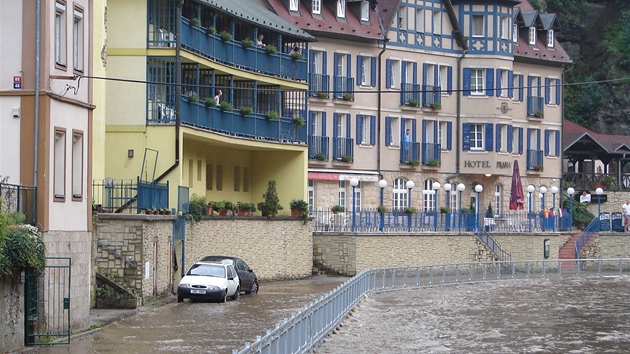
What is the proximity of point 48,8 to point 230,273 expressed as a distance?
15.2 meters

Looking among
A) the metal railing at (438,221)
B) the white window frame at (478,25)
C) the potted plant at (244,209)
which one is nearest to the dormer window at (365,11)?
the white window frame at (478,25)

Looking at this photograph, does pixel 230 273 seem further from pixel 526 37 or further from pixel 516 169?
pixel 526 37

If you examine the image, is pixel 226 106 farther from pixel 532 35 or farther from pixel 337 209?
pixel 532 35

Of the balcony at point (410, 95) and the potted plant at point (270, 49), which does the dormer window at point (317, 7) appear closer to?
the balcony at point (410, 95)

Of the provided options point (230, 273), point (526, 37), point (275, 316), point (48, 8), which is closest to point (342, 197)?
point (526, 37)

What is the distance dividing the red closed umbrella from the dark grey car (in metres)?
23.6

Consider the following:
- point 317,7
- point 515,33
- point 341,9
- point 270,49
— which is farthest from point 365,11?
point 270,49

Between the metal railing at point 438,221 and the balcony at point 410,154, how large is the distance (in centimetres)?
406

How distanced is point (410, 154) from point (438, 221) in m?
6.02

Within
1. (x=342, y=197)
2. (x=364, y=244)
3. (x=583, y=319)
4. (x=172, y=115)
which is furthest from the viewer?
(x=342, y=197)

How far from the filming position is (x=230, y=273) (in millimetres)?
41656

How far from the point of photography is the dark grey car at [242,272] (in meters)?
42.5

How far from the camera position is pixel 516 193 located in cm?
6606

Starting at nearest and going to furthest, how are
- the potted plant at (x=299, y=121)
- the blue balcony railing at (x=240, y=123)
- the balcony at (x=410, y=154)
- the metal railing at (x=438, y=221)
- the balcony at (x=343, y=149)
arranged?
the blue balcony railing at (x=240, y=123), the potted plant at (x=299, y=121), the metal railing at (x=438, y=221), the balcony at (x=343, y=149), the balcony at (x=410, y=154)
